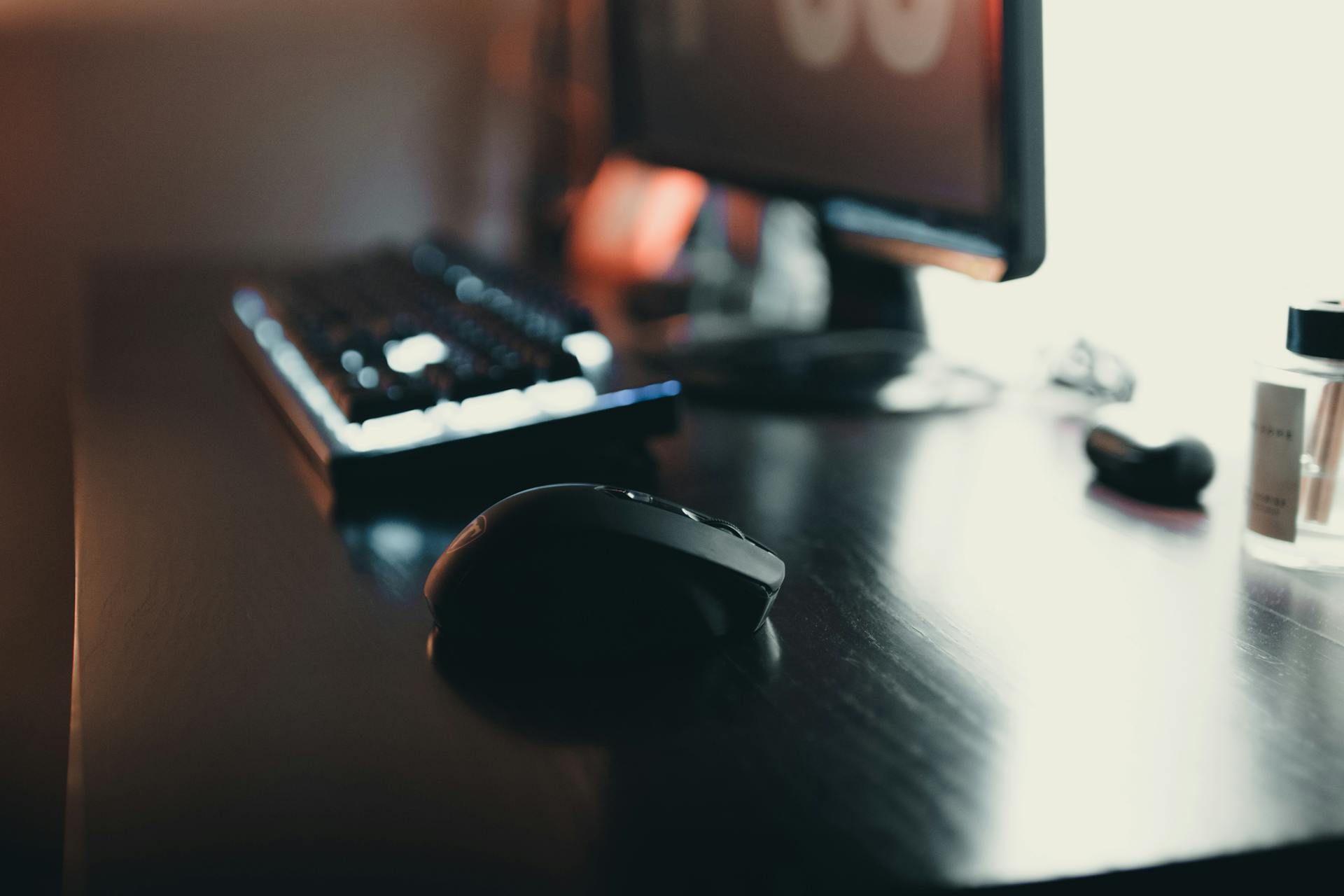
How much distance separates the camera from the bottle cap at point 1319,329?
0.44 meters

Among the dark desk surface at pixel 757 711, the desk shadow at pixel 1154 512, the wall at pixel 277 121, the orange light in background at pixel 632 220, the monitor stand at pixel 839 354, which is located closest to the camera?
the dark desk surface at pixel 757 711

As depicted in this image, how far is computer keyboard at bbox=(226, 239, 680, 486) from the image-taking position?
A: 0.58 metres

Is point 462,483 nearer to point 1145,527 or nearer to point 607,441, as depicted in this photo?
point 607,441

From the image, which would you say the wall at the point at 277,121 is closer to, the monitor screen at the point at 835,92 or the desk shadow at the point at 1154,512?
the monitor screen at the point at 835,92

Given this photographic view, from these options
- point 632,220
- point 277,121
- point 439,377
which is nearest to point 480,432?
point 439,377

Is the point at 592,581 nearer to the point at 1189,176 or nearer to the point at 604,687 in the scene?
the point at 604,687

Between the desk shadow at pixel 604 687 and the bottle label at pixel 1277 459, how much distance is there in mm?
Answer: 238

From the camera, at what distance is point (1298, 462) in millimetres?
474

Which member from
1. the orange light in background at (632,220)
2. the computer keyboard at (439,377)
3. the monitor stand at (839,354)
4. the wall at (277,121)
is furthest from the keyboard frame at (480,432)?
the wall at (277,121)

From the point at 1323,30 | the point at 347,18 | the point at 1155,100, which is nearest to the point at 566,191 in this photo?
the point at 347,18

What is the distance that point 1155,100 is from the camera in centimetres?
72

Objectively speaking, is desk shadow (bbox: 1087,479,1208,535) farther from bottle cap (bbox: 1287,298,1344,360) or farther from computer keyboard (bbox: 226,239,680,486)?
computer keyboard (bbox: 226,239,680,486)

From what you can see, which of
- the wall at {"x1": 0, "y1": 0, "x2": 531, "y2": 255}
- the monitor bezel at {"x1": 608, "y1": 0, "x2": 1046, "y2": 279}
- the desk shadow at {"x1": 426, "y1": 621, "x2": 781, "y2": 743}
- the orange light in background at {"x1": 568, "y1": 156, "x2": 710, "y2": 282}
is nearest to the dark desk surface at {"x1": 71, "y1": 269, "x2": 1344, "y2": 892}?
the desk shadow at {"x1": 426, "y1": 621, "x2": 781, "y2": 743}

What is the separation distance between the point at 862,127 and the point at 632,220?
24.9 inches
